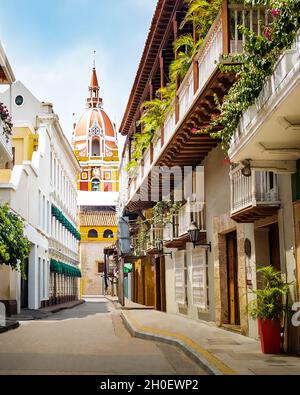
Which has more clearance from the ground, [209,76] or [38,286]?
[209,76]

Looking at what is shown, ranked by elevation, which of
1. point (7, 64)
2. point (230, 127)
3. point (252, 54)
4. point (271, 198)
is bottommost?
point (271, 198)

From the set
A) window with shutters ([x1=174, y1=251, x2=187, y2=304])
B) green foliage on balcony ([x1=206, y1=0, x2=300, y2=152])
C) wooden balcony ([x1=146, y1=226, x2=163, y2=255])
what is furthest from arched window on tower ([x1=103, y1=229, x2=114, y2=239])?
green foliage on balcony ([x1=206, y1=0, x2=300, y2=152])

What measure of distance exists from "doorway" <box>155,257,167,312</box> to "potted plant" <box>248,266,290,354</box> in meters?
16.4

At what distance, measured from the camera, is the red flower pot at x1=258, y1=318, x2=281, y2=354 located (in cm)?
1172

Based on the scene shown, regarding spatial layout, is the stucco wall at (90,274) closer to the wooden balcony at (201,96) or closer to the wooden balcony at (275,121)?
the wooden balcony at (201,96)

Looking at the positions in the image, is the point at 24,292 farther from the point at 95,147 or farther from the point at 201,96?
the point at 95,147

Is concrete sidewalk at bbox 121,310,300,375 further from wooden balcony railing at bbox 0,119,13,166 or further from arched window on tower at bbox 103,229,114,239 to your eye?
arched window on tower at bbox 103,229,114,239

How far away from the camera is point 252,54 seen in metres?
9.99

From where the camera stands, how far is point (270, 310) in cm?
1154

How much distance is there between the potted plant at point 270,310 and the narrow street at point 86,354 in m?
1.34

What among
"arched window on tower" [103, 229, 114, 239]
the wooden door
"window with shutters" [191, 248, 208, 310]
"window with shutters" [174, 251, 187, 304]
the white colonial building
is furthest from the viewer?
"arched window on tower" [103, 229, 114, 239]

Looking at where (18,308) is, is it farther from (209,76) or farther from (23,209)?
(209,76)
